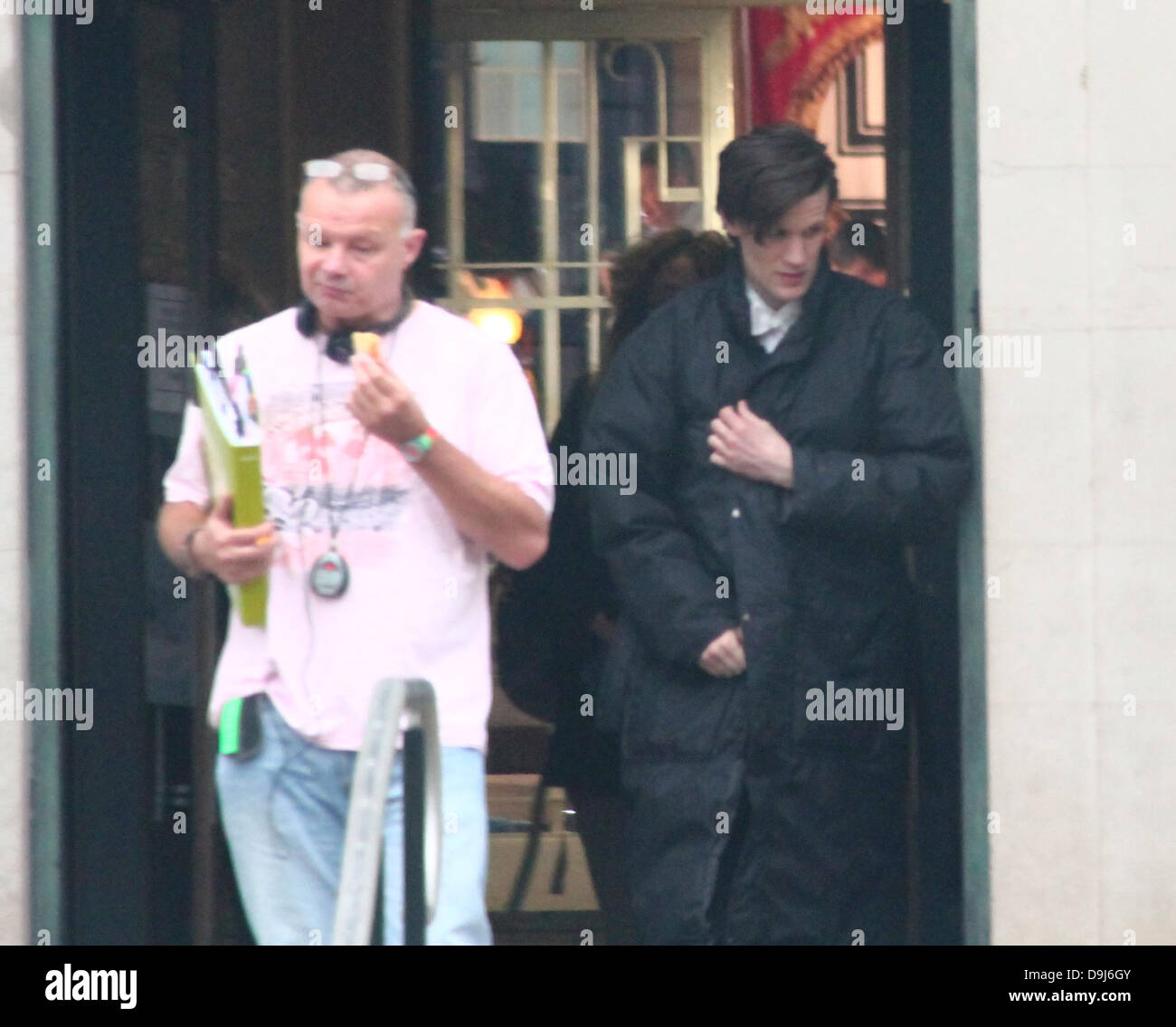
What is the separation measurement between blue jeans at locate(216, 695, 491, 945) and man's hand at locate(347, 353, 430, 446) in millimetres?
607

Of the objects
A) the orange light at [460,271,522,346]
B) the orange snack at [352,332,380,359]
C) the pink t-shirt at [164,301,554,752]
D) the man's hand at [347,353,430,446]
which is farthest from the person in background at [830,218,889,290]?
the man's hand at [347,353,430,446]

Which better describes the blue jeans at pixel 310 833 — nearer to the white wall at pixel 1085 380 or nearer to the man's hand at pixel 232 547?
the man's hand at pixel 232 547

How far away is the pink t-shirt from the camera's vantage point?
14.2ft

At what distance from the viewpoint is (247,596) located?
436cm

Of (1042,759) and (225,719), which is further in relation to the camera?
(1042,759)

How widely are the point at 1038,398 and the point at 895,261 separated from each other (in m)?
0.83

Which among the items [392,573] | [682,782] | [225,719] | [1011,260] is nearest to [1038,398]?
[1011,260]

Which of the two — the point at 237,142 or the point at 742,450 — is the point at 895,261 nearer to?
the point at 742,450

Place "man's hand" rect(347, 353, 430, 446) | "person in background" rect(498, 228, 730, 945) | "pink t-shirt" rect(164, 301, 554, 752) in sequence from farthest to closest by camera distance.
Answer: "person in background" rect(498, 228, 730, 945), "pink t-shirt" rect(164, 301, 554, 752), "man's hand" rect(347, 353, 430, 446)

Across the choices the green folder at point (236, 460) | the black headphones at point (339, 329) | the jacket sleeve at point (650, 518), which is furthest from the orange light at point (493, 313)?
the green folder at point (236, 460)

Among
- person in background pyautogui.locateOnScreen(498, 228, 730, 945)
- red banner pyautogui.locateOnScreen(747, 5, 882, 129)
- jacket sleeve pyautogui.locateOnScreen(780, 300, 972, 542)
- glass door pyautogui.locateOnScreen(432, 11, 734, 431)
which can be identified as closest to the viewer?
jacket sleeve pyautogui.locateOnScreen(780, 300, 972, 542)

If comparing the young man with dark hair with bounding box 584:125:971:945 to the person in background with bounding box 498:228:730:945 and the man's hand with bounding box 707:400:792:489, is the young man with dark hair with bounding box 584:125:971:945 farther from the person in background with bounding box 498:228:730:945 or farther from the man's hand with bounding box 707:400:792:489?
the person in background with bounding box 498:228:730:945

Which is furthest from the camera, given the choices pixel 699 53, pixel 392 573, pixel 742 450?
pixel 699 53

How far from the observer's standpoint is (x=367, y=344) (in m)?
4.23
